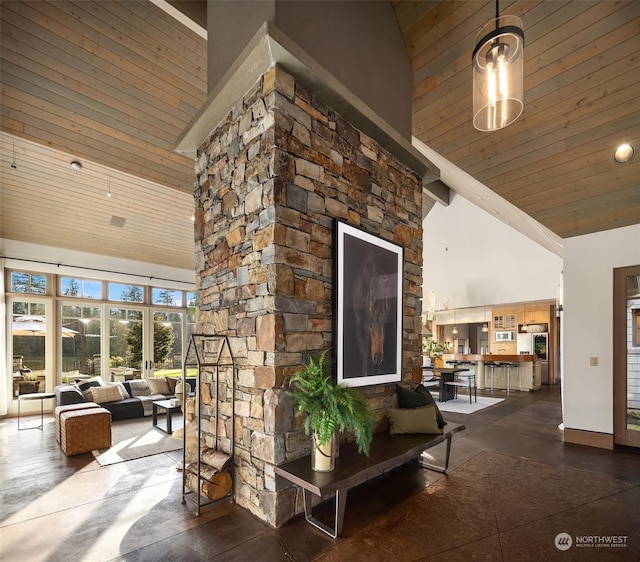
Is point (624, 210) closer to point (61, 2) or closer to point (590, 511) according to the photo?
point (590, 511)

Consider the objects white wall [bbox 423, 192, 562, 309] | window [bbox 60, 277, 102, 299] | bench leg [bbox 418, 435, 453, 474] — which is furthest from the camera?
white wall [bbox 423, 192, 562, 309]

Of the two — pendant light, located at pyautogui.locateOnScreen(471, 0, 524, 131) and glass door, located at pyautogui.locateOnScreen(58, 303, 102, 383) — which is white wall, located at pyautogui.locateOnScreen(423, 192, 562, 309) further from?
glass door, located at pyautogui.locateOnScreen(58, 303, 102, 383)

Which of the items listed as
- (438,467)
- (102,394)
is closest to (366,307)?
(438,467)

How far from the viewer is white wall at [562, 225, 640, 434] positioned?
15.6ft

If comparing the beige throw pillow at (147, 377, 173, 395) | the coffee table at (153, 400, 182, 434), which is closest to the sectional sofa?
the beige throw pillow at (147, 377, 173, 395)

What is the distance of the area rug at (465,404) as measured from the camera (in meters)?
7.26

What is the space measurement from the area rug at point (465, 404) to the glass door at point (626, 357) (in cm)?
268

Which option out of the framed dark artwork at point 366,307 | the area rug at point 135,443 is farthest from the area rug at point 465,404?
the area rug at point 135,443

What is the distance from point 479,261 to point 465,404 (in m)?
4.46

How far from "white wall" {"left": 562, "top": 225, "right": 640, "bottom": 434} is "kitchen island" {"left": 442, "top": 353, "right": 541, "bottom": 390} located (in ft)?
18.0

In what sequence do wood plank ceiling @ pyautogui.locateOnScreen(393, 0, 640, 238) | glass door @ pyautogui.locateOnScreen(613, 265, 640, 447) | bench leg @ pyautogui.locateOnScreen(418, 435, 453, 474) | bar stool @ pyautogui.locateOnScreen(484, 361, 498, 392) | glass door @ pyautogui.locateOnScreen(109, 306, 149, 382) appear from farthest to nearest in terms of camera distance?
bar stool @ pyautogui.locateOnScreen(484, 361, 498, 392) → glass door @ pyautogui.locateOnScreen(109, 306, 149, 382) → glass door @ pyautogui.locateOnScreen(613, 265, 640, 447) → bench leg @ pyautogui.locateOnScreen(418, 435, 453, 474) → wood plank ceiling @ pyautogui.locateOnScreen(393, 0, 640, 238)

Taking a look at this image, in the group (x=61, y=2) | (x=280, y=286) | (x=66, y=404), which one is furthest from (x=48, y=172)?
(x=280, y=286)

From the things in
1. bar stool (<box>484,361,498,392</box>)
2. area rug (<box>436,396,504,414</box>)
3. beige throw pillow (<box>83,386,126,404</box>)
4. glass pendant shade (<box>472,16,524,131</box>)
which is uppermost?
glass pendant shade (<box>472,16,524,131</box>)

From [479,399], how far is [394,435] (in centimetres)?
627
